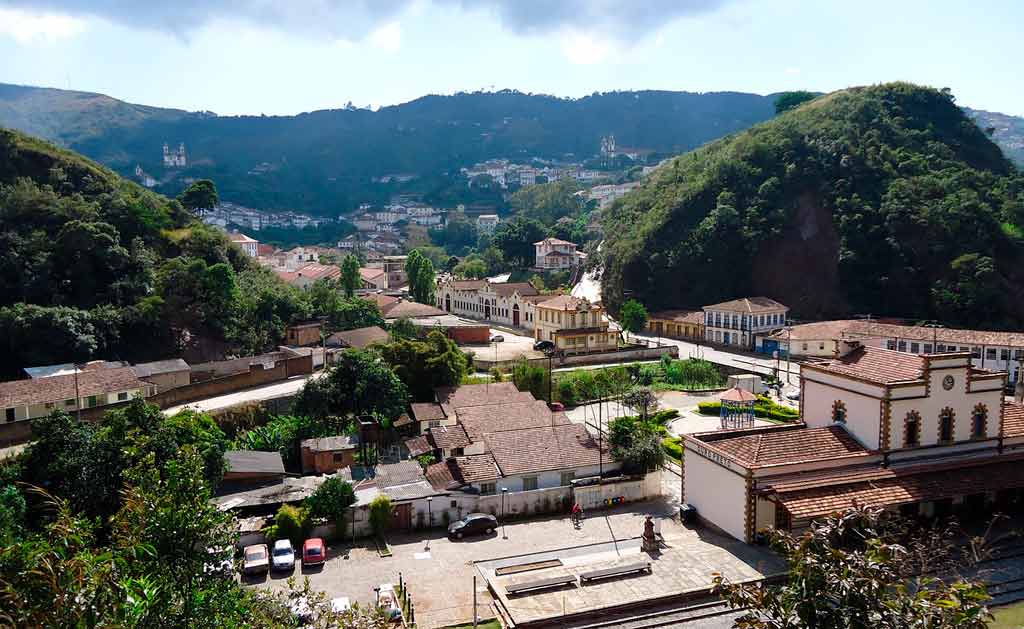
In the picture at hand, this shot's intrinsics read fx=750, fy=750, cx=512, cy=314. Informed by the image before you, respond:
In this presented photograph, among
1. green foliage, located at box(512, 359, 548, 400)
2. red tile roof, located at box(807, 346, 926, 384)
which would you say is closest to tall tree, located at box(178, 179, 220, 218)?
green foliage, located at box(512, 359, 548, 400)

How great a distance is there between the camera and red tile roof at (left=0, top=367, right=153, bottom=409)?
101 ft

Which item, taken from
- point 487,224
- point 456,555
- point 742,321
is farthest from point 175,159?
point 456,555

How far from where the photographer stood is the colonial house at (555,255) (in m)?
86.6

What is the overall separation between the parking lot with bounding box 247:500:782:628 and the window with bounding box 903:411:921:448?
21.4 feet

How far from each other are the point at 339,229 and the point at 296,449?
116926 millimetres

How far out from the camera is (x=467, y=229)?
130m

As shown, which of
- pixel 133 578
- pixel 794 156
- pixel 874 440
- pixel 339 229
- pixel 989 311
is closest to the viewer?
pixel 133 578

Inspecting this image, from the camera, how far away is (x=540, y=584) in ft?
61.9

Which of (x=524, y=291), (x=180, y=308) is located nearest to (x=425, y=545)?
(x=180, y=308)

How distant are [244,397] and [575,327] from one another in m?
24.4

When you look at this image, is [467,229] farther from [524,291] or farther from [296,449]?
[296,449]

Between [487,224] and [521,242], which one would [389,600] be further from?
Answer: [487,224]

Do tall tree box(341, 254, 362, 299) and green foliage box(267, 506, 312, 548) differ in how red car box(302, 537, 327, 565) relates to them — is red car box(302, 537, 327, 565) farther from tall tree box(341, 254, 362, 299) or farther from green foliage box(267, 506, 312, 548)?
tall tree box(341, 254, 362, 299)

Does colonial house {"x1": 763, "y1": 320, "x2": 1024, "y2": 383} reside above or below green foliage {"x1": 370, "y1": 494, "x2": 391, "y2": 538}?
above
